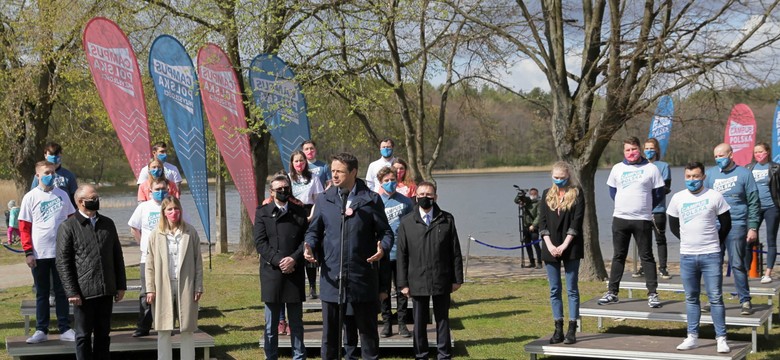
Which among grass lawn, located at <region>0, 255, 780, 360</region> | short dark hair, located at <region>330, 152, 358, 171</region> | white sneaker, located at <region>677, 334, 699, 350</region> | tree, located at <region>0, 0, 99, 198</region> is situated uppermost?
tree, located at <region>0, 0, 99, 198</region>

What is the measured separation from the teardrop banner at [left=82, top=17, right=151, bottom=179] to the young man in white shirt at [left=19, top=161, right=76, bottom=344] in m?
4.05

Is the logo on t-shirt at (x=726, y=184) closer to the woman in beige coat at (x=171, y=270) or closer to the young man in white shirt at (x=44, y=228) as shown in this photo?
the woman in beige coat at (x=171, y=270)

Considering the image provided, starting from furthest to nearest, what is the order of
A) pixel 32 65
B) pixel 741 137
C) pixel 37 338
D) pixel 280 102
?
pixel 32 65
pixel 741 137
pixel 280 102
pixel 37 338

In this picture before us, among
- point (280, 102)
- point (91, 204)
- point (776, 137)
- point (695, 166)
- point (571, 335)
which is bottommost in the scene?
point (571, 335)

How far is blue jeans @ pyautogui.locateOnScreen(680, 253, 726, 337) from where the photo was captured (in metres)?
8.25

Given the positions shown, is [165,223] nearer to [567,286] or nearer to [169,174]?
[169,174]

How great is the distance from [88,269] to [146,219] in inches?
54.3

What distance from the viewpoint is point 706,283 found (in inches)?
329

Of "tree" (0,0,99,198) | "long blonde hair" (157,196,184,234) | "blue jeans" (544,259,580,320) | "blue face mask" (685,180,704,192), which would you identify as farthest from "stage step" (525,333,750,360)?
"tree" (0,0,99,198)

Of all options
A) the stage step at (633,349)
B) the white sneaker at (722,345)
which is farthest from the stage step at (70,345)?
the white sneaker at (722,345)

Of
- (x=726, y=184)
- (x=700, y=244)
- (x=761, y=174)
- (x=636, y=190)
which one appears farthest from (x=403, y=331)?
(x=761, y=174)

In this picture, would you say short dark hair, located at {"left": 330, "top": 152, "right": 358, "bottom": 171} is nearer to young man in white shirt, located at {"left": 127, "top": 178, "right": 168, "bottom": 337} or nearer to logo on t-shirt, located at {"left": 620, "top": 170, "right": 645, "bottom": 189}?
young man in white shirt, located at {"left": 127, "top": 178, "right": 168, "bottom": 337}

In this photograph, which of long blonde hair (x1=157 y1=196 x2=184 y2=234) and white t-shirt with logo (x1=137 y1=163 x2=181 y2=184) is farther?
white t-shirt with logo (x1=137 y1=163 x2=181 y2=184)

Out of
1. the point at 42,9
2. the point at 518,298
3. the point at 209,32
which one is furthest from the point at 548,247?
the point at 42,9
